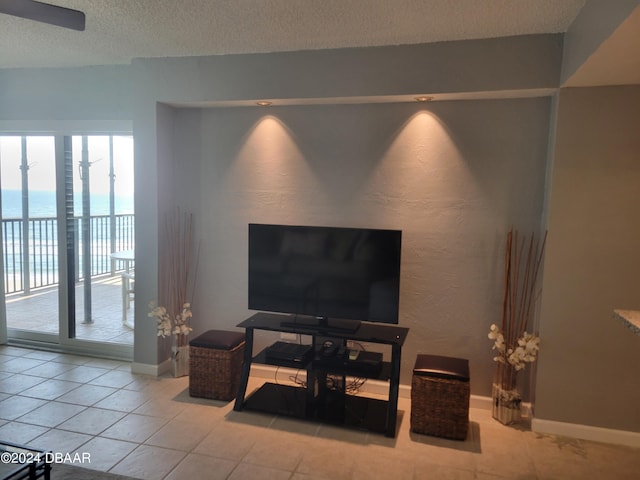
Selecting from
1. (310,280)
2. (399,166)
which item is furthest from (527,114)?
(310,280)

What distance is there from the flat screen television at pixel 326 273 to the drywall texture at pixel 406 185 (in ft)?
1.10

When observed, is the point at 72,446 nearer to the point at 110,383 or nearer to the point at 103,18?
the point at 110,383

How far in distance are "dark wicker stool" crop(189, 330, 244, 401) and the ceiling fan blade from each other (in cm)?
223

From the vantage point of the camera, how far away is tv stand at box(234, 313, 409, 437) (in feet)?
9.91

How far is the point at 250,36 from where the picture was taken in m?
3.02

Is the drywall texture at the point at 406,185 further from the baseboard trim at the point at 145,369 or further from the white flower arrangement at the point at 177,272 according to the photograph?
the baseboard trim at the point at 145,369

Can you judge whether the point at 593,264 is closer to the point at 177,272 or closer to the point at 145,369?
the point at 177,272

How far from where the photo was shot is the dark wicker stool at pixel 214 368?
3.37 meters

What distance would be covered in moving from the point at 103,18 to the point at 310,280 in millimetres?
2153

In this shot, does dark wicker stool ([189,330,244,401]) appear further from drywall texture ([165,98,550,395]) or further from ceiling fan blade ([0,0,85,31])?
ceiling fan blade ([0,0,85,31])

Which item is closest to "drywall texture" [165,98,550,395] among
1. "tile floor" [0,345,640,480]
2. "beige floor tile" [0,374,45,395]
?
"tile floor" [0,345,640,480]

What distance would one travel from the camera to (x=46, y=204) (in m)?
4.35

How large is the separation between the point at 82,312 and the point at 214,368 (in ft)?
6.13

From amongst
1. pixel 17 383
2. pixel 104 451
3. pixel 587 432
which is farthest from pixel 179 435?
pixel 587 432
